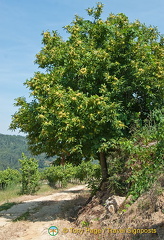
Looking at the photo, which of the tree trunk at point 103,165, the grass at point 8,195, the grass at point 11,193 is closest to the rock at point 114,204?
the tree trunk at point 103,165

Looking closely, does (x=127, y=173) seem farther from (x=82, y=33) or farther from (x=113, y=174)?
(x=82, y=33)

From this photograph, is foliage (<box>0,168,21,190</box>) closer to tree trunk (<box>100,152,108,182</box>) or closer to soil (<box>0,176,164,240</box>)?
tree trunk (<box>100,152,108,182</box>)

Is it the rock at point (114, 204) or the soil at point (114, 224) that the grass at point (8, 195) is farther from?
the rock at point (114, 204)

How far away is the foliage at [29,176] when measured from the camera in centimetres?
2280

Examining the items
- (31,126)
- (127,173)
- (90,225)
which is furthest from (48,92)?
(90,225)

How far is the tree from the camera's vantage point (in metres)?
8.52

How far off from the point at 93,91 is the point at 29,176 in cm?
1574

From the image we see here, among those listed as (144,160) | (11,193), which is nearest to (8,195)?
(11,193)

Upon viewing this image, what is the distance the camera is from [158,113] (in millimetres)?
9406

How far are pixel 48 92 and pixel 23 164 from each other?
15684 mm

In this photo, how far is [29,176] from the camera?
23.2m

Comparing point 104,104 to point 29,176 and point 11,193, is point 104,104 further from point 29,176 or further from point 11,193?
point 11,193

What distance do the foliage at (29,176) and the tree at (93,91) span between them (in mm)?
12789

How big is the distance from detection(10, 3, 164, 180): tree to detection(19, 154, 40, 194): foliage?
12789 mm
